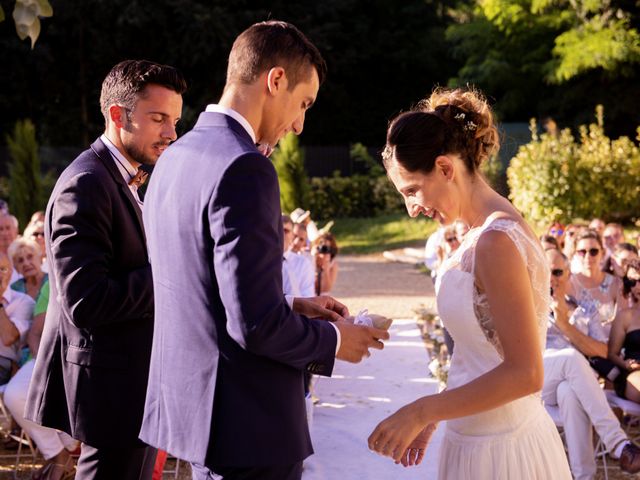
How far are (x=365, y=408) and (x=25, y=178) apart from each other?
16449 mm

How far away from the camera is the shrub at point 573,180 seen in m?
18.2

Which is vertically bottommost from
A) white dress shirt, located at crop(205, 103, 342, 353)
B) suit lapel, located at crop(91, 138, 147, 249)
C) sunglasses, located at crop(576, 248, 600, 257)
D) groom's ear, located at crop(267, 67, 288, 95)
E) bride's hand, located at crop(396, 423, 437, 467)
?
bride's hand, located at crop(396, 423, 437, 467)

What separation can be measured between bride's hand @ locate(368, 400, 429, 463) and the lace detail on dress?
39 cm

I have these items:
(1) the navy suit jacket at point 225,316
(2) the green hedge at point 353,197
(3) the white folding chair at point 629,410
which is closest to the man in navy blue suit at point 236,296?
(1) the navy suit jacket at point 225,316

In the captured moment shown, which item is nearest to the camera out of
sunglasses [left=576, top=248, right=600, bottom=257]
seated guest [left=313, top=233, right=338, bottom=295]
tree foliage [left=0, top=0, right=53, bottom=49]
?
tree foliage [left=0, top=0, right=53, bottom=49]

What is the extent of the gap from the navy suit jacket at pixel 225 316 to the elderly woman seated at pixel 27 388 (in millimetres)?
3231

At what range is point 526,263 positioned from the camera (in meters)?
2.45

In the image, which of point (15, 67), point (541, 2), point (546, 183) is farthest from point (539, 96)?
point (15, 67)

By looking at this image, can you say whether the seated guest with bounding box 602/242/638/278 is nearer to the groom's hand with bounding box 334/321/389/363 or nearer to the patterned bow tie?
the patterned bow tie

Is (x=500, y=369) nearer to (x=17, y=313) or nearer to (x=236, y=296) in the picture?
(x=236, y=296)

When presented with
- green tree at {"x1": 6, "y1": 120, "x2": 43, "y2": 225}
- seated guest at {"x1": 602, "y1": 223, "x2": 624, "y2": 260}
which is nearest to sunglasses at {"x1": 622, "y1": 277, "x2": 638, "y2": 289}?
seated guest at {"x1": 602, "y1": 223, "x2": 624, "y2": 260}

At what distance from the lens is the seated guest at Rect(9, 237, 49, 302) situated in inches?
269

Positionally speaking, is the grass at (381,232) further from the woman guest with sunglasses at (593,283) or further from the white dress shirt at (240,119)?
the white dress shirt at (240,119)

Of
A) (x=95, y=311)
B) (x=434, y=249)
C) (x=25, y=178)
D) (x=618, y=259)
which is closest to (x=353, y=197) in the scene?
(x=25, y=178)
